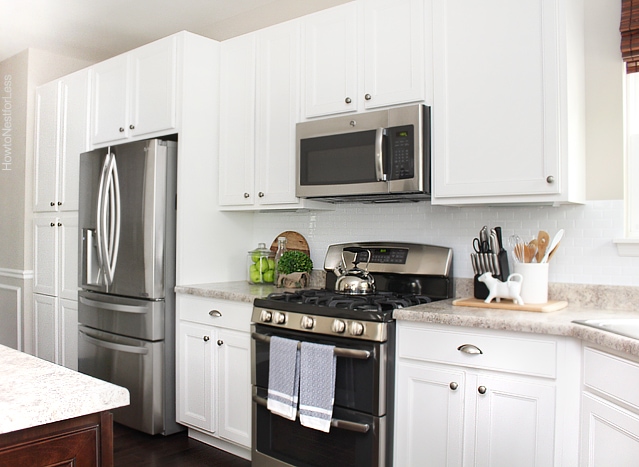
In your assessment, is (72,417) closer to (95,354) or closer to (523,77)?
(523,77)

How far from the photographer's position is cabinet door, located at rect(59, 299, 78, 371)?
163 inches

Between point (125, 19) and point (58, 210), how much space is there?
150 centimetres

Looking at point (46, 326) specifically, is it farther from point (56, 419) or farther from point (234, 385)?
point (56, 419)

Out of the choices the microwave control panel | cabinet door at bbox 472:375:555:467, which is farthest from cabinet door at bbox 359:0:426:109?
cabinet door at bbox 472:375:555:467

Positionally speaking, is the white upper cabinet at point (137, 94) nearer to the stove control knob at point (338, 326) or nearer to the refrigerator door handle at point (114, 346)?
the refrigerator door handle at point (114, 346)

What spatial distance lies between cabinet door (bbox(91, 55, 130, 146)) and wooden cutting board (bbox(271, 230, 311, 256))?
1235 mm

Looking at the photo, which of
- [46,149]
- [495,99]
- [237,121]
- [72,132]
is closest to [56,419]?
[495,99]

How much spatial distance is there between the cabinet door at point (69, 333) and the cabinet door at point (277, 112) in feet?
6.13

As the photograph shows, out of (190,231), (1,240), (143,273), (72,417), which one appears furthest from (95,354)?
(72,417)

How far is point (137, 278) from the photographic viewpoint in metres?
3.43

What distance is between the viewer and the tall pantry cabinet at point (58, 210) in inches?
165

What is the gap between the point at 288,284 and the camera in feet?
11.0

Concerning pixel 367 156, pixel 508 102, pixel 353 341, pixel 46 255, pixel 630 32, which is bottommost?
pixel 353 341

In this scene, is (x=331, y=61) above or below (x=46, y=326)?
above
